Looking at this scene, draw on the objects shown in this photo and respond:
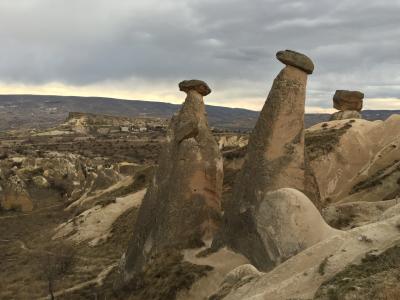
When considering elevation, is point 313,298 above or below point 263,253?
above

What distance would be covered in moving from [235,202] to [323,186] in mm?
19058

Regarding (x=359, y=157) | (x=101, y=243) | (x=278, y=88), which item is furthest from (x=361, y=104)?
(x=278, y=88)

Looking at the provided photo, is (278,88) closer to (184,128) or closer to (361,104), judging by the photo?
(184,128)

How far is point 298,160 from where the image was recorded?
21.2 m

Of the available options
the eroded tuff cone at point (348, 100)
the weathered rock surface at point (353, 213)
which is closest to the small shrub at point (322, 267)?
the weathered rock surface at point (353, 213)

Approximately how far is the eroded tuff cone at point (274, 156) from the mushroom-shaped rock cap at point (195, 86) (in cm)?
494

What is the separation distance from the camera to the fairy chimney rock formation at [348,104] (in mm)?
54844

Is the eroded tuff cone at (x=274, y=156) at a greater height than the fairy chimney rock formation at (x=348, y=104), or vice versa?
the fairy chimney rock formation at (x=348, y=104)

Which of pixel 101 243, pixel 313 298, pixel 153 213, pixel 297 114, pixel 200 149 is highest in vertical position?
pixel 297 114

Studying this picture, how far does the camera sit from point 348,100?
55312 millimetres

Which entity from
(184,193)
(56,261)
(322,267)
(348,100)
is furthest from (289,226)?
(348,100)

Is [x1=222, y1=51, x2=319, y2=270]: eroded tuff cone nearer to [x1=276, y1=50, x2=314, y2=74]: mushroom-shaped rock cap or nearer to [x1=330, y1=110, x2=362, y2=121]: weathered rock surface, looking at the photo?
[x1=276, y1=50, x2=314, y2=74]: mushroom-shaped rock cap

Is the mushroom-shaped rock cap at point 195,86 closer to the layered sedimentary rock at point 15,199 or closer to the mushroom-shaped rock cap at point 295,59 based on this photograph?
the mushroom-shaped rock cap at point 295,59

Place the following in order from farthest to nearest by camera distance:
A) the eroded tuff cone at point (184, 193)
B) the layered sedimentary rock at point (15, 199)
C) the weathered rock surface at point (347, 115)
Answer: the layered sedimentary rock at point (15, 199) < the weathered rock surface at point (347, 115) < the eroded tuff cone at point (184, 193)
